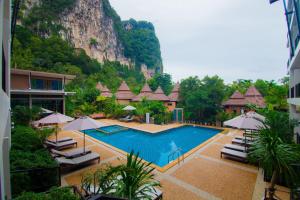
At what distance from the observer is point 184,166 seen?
24.9 feet

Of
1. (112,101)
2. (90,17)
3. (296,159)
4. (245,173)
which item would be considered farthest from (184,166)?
(90,17)

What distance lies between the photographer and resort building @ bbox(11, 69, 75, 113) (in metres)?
16.4

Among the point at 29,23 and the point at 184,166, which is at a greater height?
the point at 29,23

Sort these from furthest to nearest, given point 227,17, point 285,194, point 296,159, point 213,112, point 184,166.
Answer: point 213,112
point 227,17
point 184,166
point 285,194
point 296,159

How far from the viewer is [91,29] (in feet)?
175

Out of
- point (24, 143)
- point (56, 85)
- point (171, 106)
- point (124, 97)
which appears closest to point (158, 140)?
point (24, 143)

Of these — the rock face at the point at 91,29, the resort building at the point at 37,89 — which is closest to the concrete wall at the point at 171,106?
the resort building at the point at 37,89

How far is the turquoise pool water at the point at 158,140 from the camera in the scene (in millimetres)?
10473

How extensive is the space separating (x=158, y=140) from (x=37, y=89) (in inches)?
594

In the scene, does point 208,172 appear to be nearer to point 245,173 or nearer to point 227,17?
point 245,173

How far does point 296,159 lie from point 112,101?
21.1 meters

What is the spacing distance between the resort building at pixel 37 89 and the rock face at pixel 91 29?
33.5 m

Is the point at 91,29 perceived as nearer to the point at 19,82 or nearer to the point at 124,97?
the point at 124,97

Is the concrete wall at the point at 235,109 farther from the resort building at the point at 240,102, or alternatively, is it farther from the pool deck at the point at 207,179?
the pool deck at the point at 207,179
